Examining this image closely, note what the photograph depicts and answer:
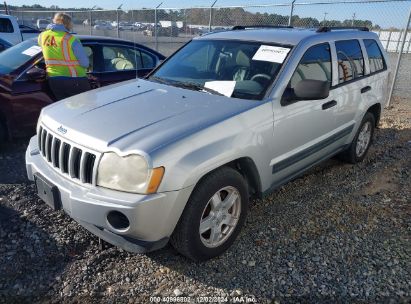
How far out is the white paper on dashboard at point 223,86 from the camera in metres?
3.33

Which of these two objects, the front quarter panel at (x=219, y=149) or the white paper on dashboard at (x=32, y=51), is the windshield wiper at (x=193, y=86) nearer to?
the front quarter panel at (x=219, y=149)

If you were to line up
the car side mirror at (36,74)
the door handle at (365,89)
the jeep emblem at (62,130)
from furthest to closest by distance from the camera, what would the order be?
the car side mirror at (36,74) < the door handle at (365,89) < the jeep emblem at (62,130)

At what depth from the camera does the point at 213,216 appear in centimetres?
291

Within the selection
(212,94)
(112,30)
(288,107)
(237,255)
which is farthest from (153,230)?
(112,30)

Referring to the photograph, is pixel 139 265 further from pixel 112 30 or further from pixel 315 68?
pixel 112 30

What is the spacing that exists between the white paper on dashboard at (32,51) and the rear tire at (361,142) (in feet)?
14.7

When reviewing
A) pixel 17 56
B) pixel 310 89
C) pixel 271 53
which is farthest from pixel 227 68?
pixel 17 56

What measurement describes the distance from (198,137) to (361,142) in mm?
3325

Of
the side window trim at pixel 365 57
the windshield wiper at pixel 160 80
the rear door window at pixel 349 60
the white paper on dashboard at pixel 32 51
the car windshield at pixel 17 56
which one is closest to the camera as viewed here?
the windshield wiper at pixel 160 80

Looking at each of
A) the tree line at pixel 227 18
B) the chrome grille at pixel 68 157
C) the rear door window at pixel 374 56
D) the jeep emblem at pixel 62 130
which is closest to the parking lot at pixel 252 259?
the chrome grille at pixel 68 157

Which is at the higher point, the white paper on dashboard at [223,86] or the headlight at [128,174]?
the white paper on dashboard at [223,86]

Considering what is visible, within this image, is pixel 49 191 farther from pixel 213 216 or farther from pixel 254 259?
pixel 254 259

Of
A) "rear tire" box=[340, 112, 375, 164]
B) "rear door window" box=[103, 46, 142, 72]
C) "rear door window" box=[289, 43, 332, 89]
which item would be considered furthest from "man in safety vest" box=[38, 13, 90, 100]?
"rear tire" box=[340, 112, 375, 164]

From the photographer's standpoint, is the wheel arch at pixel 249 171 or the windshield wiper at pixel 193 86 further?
the windshield wiper at pixel 193 86
